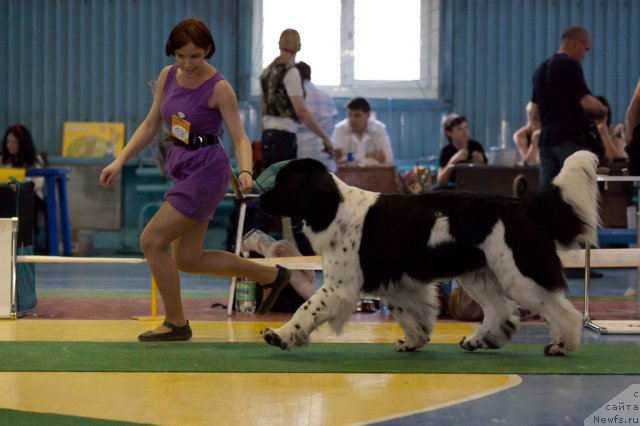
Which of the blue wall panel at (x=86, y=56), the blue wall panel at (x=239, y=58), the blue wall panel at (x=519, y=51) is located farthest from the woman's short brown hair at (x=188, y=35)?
the blue wall panel at (x=519, y=51)

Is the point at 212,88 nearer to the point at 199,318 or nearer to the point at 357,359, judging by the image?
the point at 357,359

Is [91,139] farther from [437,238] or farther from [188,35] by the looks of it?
[437,238]

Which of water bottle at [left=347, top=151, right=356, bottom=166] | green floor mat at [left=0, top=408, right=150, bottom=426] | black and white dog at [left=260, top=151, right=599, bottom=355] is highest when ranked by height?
water bottle at [left=347, top=151, right=356, bottom=166]

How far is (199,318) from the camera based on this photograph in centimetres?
668

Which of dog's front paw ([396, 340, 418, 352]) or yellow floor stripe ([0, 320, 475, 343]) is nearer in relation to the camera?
dog's front paw ([396, 340, 418, 352])

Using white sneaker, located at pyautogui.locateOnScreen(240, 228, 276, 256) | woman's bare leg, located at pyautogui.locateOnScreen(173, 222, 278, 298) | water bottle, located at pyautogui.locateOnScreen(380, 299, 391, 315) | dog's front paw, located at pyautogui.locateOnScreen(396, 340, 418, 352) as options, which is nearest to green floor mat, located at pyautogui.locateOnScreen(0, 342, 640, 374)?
dog's front paw, located at pyautogui.locateOnScreen(396, 340, 418, 352)

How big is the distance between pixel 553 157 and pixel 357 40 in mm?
5096

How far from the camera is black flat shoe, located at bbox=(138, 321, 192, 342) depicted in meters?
5.46

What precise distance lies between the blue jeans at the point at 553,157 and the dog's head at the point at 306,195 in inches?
120

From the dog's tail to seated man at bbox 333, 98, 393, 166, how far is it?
529 centimetres

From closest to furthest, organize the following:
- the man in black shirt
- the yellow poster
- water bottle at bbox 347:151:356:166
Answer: the man in black shirt < water bottle at bbox 347:151:356:166 < the yellow poster

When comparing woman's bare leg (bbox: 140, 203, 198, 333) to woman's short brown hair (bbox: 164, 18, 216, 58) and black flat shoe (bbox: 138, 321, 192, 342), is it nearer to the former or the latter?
black flat shoe (bbox: 138, 321, 192, 342)

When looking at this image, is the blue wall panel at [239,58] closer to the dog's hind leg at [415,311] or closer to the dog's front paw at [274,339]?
the dog's hind leg at [415,311]

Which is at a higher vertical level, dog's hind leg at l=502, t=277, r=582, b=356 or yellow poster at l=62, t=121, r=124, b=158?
yellow poster at l=62, t=121, r=124, b=158
